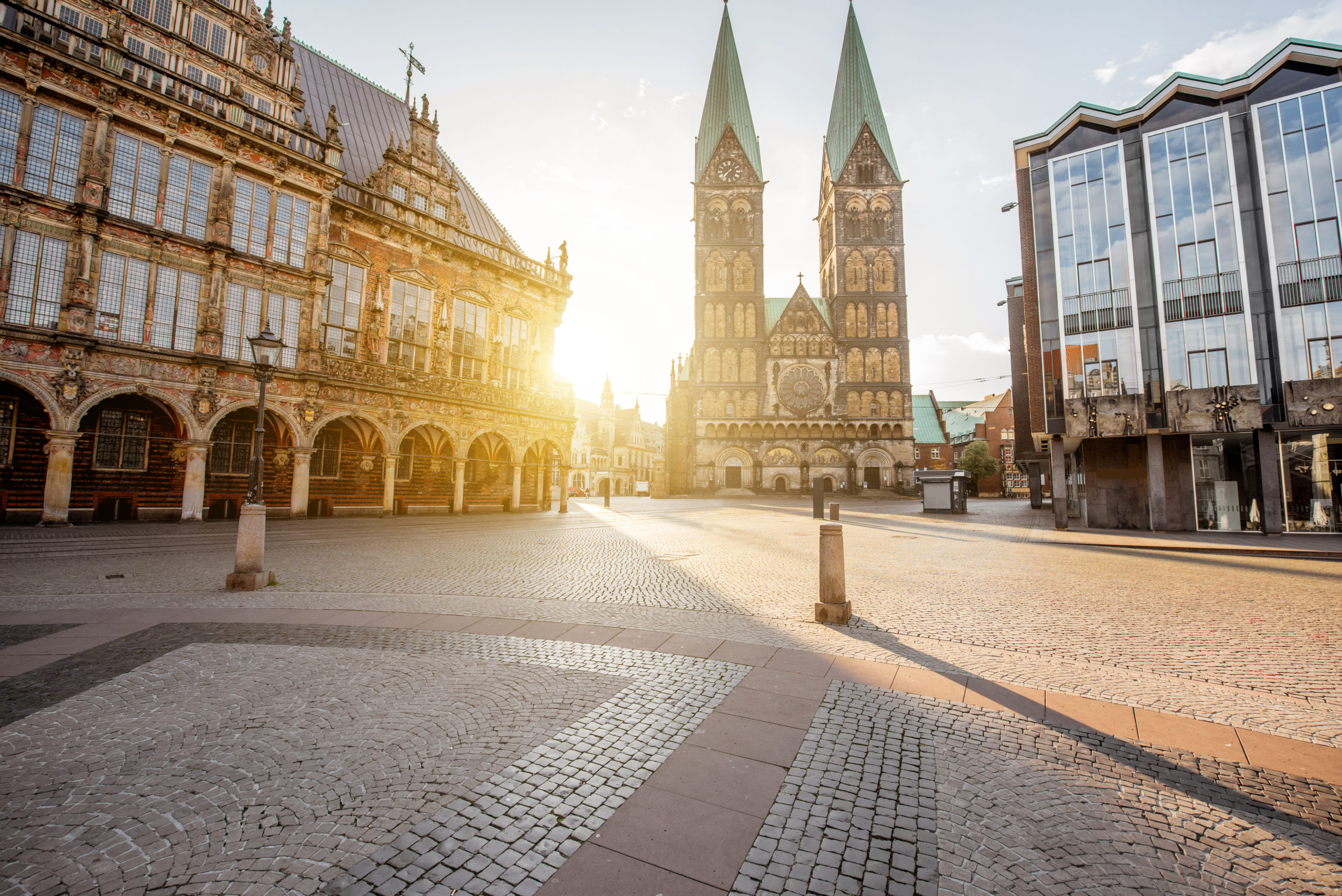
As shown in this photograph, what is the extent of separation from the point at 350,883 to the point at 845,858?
195 cm

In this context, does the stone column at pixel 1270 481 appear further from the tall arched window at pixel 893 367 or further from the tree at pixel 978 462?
the tree at pixel 978 462

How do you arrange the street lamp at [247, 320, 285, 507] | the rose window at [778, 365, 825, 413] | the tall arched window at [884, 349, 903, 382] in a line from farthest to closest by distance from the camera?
the rose window at [778, 365, 825, 413] → the tall arched window at [884, 349, 903, 382] → the street lamp at [247, 320, 285, 507]

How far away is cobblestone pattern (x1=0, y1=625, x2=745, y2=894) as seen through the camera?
6.88 feet

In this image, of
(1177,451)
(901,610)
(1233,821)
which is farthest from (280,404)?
(1177,451)

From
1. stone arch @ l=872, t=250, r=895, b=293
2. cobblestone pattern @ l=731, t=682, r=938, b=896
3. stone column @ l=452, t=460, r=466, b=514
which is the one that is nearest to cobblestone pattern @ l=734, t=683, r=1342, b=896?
cobblestone pattern @ l=731, t=682, r=938, b=896

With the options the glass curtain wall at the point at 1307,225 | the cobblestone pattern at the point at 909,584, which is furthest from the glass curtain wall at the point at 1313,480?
the cobblestone pattern at the point at 909,584

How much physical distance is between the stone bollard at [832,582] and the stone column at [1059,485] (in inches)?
655

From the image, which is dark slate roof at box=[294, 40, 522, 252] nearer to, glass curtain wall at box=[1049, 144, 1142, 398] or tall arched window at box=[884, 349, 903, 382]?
glass curtain wall at box=[1049, 144, 1142, 398]

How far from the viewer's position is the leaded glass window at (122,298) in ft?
48.1

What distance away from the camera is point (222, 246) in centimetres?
1666

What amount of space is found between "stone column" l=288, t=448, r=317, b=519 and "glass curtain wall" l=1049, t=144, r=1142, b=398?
27394mm

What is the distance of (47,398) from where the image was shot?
13.5 m

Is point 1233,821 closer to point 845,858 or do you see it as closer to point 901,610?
point 845,858

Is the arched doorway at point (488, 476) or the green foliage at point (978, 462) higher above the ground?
the green foliage at point (978, 462)
